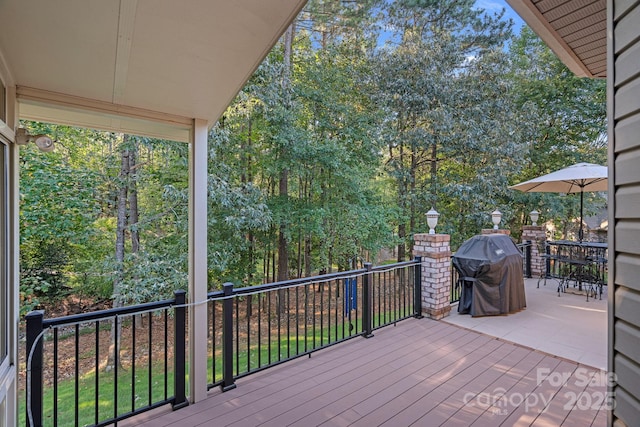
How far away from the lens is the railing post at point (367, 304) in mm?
3609

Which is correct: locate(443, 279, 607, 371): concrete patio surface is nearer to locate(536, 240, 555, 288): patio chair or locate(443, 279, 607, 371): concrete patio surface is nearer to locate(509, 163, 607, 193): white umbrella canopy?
locate(536, 240, 555, 288): patio chair

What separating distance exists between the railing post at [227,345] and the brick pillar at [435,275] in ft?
9.09

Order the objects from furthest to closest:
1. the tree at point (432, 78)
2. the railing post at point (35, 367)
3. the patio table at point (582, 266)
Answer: the tree at point (432, 78), the patio table at point (582, 266), the railing post at point (35, 367)

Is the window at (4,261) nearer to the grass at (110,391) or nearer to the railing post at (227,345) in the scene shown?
the railing post at (227,345)

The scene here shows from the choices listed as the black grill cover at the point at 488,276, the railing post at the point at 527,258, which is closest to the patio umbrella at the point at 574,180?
the railing post at the point at 527,258

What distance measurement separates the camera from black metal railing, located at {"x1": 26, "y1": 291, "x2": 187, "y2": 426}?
1.92m

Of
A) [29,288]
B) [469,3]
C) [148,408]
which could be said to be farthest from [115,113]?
[469,3]

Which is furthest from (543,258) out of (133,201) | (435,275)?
(133,201)

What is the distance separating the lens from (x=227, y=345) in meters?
2.57

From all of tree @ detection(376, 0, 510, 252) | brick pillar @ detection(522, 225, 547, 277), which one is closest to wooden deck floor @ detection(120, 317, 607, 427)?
brick pillar @ detection(522, 225, 547, 277)

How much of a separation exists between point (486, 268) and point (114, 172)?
22.2ft

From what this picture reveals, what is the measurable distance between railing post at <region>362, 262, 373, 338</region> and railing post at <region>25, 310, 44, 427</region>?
110 inches

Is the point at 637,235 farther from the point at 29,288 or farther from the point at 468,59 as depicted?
the point at 468,59

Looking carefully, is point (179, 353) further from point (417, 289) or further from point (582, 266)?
point (582, 266)
